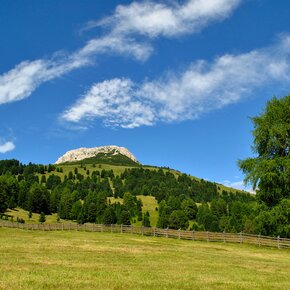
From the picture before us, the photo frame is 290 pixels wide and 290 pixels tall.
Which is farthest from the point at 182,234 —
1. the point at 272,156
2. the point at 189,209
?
the point at 189,209

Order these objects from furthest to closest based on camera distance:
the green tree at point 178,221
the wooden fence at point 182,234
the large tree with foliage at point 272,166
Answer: the green tree at point 178,221 → the wooden fence at point 182,234 → the large tree with foliage at point 272,166

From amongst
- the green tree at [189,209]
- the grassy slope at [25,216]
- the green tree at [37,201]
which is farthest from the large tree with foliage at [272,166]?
the green tree at [189,209]

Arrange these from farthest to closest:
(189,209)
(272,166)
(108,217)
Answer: (189,209), (108,217), (272,166)

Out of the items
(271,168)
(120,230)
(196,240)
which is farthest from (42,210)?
(271,168)

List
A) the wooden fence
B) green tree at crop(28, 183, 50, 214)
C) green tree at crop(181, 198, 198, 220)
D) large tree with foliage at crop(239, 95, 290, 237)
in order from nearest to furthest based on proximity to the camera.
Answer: large tree with foliage at crop(239, 95, 290, 237) → the wooden fence → green tree at crop(28, 183, 50, 214) → green tree at crop(181, 198, 198, 220)

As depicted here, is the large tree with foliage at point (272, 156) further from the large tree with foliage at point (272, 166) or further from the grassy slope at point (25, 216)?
the grassy slope at point (25, 216)

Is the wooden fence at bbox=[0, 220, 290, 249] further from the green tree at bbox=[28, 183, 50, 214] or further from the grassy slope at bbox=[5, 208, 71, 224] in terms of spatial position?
→ the green tree at bbox=[28, 183, 50, 214]

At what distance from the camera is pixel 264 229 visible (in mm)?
42219

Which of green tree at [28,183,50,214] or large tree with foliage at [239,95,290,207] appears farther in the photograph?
green tree at [28,183,50,214]

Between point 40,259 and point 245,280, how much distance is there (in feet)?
37.3

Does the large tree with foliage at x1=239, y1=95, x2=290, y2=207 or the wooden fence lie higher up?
the large tree with foliage at x1=239, y1=95, x2=290, y2=207

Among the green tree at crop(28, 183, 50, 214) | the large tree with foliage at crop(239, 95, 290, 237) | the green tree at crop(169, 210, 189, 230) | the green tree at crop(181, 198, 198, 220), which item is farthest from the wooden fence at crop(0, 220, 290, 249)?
the green tree at crop(181, 198, 198, 220)

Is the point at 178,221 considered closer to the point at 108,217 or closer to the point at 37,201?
the point at 108,217

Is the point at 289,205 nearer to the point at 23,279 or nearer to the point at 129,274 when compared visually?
the point at 129,274
